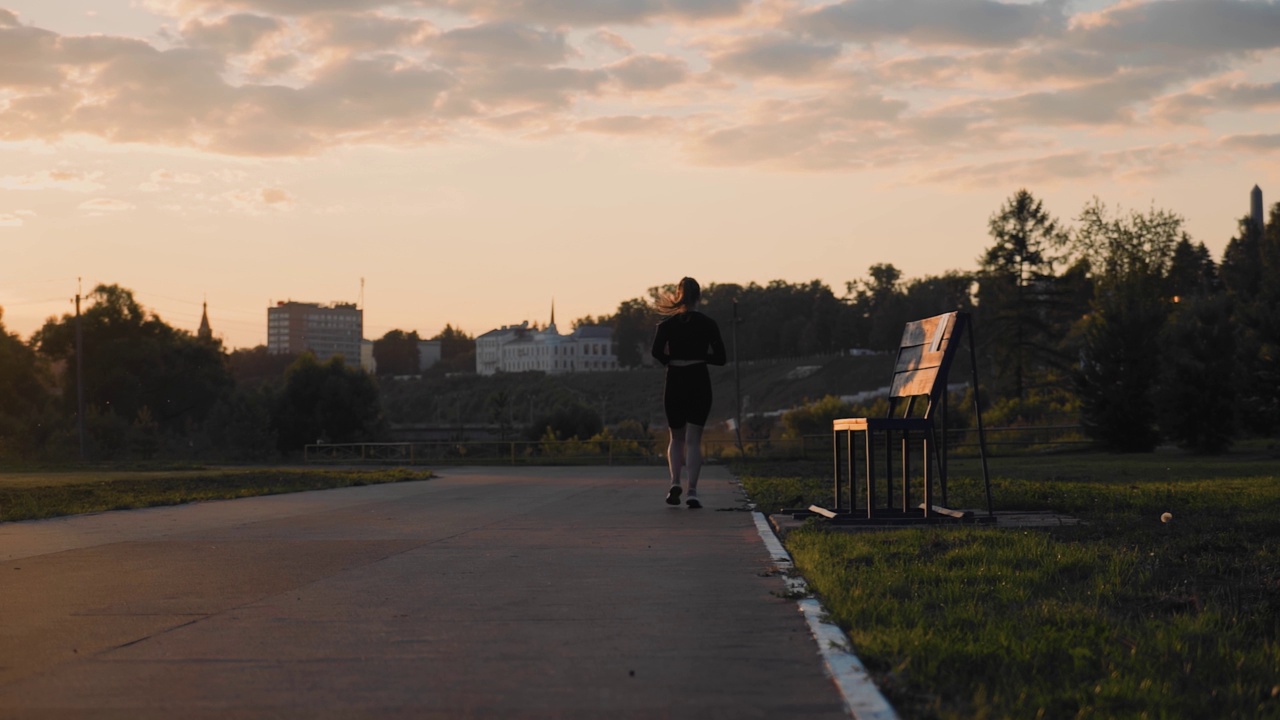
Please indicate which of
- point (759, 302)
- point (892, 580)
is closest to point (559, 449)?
point (892, 580)

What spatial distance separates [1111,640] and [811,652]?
1039 millimetres

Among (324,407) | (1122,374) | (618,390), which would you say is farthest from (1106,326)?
(618,390)

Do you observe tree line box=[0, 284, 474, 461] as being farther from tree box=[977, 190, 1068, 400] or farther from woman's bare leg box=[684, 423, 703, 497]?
woman's bare leg box=[684, 423, 703, 497]

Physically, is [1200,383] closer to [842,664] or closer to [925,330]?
[925,330]

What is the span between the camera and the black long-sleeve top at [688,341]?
434 inches

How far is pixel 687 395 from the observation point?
11.0 meters

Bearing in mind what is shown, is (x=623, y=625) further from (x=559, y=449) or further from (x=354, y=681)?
(x=559, y=449)

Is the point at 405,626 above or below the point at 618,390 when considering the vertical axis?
below

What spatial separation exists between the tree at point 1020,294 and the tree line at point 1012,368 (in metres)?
0.09

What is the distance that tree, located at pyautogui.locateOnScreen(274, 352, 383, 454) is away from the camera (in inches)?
2869

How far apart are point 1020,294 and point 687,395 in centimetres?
6215

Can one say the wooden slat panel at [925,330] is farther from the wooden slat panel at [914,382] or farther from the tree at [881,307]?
the tree at [881,307]

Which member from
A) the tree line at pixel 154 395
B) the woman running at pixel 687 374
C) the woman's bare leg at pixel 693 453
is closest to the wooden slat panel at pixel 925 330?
the woman running at pixel 687 374

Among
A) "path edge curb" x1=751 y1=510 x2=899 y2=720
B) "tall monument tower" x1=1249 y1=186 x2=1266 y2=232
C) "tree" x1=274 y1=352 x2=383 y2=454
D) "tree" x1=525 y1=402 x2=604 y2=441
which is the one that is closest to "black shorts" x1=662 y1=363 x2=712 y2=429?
"path edge curb" x1=751 y1=510 x2=899 y2=720
